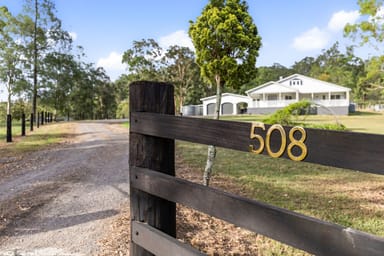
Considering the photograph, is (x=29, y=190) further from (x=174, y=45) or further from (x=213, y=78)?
(x=174, y=45)

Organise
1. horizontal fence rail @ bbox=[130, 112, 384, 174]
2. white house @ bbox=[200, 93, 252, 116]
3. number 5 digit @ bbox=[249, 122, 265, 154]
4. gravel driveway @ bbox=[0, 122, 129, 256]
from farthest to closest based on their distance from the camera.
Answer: white house @ bbox=[200, 93, 252, 116] < gravel driveway @ bbox=[0, 122, 129, 256] < number 5 digit @ bbox=[249, 122, 265, 154] < horizontal fence rail @ bbox=[130, 112, 384, 174]

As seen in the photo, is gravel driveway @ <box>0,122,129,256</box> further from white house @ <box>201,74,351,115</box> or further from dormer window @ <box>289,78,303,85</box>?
dormer window @ <box>289,78,303,85</box>

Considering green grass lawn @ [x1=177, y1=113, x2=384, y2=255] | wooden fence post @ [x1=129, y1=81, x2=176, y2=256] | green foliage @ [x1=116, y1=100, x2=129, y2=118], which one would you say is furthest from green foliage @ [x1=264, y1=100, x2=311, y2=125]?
green foliage @ [x1=116, y1=100, x2=129, y2=118]

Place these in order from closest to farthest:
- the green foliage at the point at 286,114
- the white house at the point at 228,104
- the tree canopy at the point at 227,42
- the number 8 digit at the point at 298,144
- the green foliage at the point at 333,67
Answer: the number 8 digit at the point at 298,144 < the tree canopy at the point at 227,42 < the green foliage at the point at 286,114 < the white house at the point at 228,104 < the green foliage at the point at 333,67

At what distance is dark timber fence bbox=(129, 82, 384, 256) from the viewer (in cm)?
110

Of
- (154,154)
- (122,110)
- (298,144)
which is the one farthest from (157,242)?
(122,110)

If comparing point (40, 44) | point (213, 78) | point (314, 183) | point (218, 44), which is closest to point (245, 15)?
point (218, 44)

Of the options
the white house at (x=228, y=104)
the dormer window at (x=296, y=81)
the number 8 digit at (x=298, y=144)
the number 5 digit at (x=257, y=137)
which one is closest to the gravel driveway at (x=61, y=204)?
the number 5 digit at (x=257, y=137)

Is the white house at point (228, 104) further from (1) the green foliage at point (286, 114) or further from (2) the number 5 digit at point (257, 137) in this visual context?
(2) the number 5 digit at point (257, 137)

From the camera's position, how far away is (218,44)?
509 cm

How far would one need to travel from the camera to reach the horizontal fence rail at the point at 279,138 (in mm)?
1063

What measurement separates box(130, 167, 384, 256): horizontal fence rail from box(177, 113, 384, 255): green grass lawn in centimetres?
196

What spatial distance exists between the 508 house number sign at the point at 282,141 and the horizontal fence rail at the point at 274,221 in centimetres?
23

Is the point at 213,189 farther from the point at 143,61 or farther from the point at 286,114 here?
the point at 143,61
